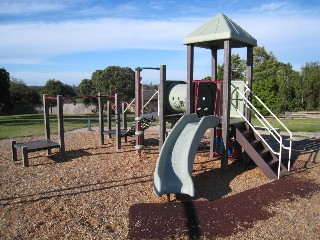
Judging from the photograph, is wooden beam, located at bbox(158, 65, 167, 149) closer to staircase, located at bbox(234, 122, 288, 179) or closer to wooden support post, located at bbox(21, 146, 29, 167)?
staircase, located at bbox(234, 122, 288, 179)

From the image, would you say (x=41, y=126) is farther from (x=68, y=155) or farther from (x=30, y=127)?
(x=68, y=155)

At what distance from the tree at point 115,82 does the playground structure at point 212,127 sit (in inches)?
1457

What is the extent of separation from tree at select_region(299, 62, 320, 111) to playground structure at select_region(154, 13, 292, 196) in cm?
3143

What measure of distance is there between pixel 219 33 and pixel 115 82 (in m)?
39.6

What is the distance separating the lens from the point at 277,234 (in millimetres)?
4391

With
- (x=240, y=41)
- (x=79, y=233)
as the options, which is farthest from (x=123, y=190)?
(x=240, y=41)

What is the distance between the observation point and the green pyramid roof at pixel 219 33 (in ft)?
25.1

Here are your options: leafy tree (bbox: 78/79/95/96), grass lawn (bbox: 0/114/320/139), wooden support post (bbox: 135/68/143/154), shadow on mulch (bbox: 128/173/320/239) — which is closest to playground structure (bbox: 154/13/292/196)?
shadow on mulch (bbox: 128/173/320/239)

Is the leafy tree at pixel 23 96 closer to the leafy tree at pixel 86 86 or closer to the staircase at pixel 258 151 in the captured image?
the leafy tree at pixel 86 86

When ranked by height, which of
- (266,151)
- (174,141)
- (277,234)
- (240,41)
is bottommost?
(277,234)

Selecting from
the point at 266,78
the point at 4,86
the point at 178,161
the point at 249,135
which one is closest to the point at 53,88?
the point at 4,86

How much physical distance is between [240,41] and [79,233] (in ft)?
20.8

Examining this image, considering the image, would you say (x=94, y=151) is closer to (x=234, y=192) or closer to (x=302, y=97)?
(x=234, y=192)

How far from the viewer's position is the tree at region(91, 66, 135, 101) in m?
46.0
